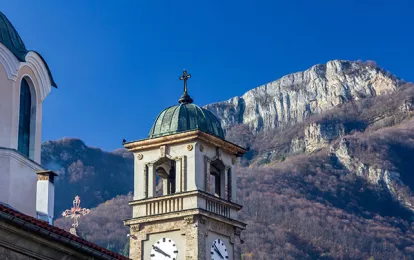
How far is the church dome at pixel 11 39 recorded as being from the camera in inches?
1085

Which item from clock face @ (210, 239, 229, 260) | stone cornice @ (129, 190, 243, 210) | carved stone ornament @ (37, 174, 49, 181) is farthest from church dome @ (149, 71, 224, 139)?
carved stone ornament @ (37, 174, 49, 181)

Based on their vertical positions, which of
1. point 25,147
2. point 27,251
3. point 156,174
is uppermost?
point 156,174

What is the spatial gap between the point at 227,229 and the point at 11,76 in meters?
19.6

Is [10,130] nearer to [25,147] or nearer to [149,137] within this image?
[25,147]

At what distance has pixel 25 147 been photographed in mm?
27438

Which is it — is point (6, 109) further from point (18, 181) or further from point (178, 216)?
point (178, 216)

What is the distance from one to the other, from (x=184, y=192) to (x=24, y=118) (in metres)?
16.3

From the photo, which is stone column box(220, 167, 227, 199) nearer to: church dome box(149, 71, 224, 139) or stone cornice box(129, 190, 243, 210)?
stone cornice box(129, 190, 243, 210)

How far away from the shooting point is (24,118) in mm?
27812

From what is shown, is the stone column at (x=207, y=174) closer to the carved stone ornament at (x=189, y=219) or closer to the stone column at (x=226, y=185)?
A: the stone column at (x=226, y=185)

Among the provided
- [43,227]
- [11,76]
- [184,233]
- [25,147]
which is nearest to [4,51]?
[11,76]

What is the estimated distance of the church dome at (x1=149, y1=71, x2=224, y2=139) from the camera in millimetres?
45281

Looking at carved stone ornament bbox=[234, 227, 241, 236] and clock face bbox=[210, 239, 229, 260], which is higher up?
carved stone ornament bbox=[234, 227, 241, 236]

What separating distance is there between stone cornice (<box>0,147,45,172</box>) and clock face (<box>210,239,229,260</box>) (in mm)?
17711
